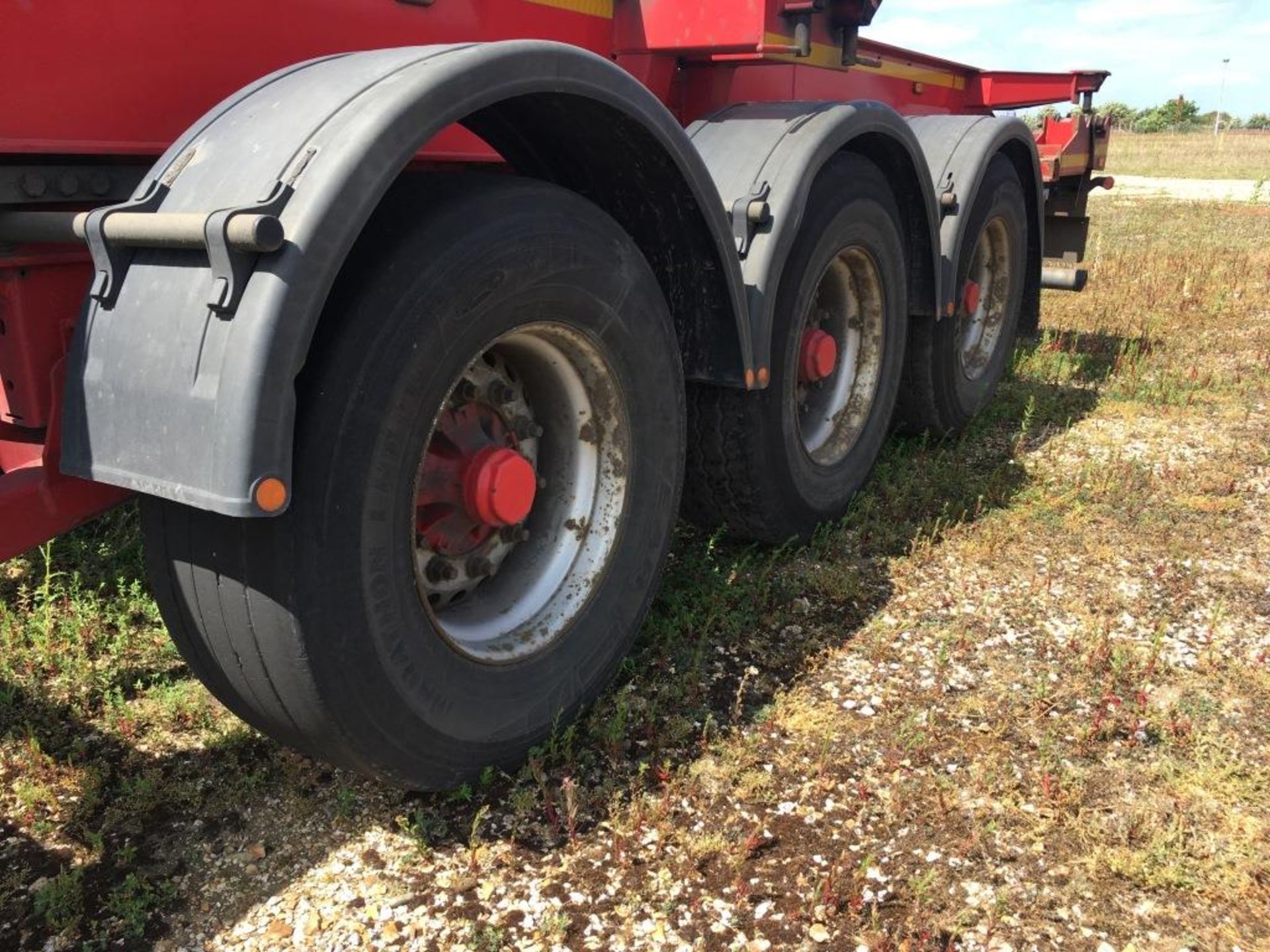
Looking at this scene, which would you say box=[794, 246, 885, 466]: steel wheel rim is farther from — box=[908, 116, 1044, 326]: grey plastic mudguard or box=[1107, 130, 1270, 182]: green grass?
box=[1107, 130, 1270, 182]: green grass

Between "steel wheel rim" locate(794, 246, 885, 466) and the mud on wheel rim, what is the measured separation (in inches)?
51.9

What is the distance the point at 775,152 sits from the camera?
2.89 metres

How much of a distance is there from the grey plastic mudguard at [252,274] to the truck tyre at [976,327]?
261cm

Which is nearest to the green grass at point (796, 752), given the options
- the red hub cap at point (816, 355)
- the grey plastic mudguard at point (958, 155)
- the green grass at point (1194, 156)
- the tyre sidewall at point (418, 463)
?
the tyre sidewall at point (418, 463)

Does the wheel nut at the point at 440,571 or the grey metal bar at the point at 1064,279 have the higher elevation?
the grey metal bar at the point at 1064,279

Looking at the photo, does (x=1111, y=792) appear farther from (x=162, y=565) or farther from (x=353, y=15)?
(x=353, y=15)

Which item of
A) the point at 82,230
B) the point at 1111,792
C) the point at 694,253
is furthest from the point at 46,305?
the point at 1111,792

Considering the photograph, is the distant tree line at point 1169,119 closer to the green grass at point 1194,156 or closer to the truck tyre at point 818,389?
the green grass at point 1194,156

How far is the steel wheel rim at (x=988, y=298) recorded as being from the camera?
4793 mm

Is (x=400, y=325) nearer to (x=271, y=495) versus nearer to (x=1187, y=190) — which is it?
(x=271, y=495)

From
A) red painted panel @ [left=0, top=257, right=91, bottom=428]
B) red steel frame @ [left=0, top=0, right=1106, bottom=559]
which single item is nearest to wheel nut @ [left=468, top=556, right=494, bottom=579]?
red steel frame @ [left=0, top=0, right=1106, bottom=559]

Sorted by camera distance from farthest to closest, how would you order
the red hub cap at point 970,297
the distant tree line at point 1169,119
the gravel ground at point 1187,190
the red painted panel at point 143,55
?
the distant tree line at point 1169,119 < the gravel ground at point 1187,190 < the red hub cap at point 970,297 < the red painted panel at point 143,55

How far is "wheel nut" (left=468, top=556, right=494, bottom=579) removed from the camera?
2.30 m

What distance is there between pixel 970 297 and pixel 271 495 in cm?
371
